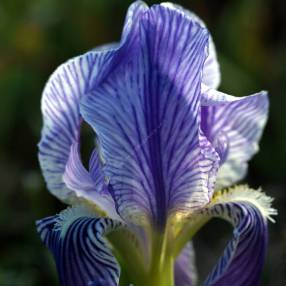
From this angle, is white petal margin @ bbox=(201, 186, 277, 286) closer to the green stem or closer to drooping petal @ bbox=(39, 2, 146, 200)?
the green stem

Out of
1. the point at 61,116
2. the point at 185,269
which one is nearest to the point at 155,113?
the point at 61,116

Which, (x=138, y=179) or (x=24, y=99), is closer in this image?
(x=138, y=179)

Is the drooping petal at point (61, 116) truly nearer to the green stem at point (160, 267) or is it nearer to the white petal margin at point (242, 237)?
the green stem at point (160, 267)

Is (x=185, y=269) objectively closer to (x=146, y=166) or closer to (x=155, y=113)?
(x=146, y=166)

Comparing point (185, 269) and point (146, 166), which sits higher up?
point (146, 166)

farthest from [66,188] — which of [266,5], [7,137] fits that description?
[266,5]

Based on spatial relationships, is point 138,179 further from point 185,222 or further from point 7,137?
point 7,137

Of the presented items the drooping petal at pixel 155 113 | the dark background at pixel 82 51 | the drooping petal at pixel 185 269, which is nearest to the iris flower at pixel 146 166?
the drooping petal at pixel 155 113
